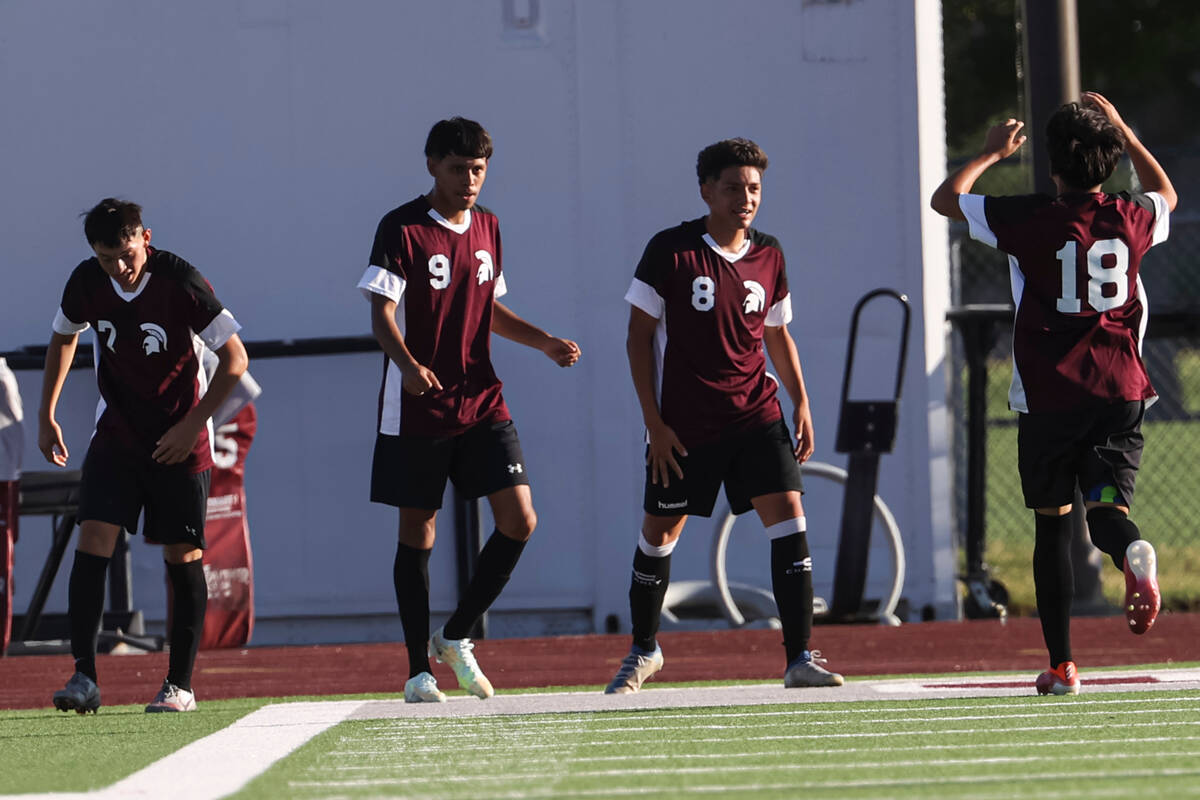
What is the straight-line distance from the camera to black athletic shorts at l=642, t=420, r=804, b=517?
19.6 ft

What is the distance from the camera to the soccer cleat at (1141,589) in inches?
193

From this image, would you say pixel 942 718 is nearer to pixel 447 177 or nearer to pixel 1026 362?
pixel 1026 362

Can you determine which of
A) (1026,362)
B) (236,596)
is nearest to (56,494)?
(236,596)

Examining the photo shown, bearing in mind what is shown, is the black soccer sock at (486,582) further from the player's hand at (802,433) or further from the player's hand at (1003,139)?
the player's hand at (1003,139)

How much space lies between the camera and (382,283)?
5.73 metres

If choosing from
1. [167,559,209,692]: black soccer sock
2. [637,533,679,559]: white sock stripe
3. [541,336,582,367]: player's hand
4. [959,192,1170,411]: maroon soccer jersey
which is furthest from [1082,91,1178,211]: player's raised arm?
[167,559,209,692]: black soccer sock

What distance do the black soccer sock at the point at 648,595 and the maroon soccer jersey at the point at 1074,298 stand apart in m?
1.39

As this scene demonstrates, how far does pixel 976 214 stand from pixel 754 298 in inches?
34.1

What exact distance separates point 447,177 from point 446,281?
0.33 metres

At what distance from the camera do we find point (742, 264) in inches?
237

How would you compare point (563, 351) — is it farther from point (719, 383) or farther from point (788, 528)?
point (788, 528)

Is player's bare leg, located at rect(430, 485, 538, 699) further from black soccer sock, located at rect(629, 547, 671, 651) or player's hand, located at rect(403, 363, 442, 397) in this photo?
player's hand, located at rect(403, 363, 442, 397)

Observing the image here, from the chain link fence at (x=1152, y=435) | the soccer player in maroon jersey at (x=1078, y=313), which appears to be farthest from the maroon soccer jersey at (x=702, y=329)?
the chain link fence at (x=1152, y=435)

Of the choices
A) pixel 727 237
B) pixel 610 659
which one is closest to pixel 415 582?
pixel 727 237
